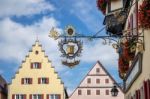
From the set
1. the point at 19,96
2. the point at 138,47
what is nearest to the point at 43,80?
the point at 19,96

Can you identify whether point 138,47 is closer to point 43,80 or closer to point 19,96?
point 43,80

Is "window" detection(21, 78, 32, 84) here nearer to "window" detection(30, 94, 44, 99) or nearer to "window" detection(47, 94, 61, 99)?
"window" detection(30, 94, 44, 99)

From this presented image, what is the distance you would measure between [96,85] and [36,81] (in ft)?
36.0

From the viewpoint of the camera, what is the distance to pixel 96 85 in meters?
71.1

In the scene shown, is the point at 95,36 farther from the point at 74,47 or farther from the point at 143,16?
the point at 143,16

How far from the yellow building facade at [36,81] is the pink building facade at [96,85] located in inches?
336

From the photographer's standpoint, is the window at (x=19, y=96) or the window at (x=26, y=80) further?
the window at (x=26, y=80)

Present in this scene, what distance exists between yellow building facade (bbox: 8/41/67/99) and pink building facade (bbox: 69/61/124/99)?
8.54 metres

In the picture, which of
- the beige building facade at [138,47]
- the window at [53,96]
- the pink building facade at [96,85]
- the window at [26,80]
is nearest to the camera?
the beige building facade at [138,47]

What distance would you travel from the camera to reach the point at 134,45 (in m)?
16.3

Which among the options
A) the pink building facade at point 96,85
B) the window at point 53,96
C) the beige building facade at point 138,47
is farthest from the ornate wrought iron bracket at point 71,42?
the pink building facade at point 96,85

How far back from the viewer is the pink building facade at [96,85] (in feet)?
232

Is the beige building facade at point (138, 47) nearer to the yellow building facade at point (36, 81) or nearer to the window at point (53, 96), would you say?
the window at point (53, 96)

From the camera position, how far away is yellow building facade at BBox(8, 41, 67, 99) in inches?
2477
